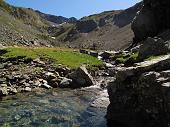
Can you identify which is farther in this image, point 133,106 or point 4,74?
point 4,74

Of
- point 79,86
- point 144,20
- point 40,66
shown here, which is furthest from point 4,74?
point 144,20

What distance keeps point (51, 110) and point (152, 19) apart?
53.1m

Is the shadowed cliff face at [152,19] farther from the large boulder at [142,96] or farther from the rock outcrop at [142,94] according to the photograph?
the large boulder at [142,96]

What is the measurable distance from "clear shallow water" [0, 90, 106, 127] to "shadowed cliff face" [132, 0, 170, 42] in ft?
131

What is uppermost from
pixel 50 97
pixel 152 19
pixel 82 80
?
pixel 152 19

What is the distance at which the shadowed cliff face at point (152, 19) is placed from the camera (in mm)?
72938

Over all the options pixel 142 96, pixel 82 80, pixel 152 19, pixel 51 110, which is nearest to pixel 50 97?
pixel 51 110

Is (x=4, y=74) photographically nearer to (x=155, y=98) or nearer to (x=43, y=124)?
(x=43, y=124)

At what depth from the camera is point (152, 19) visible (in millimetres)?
79125

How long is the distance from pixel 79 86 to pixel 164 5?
37644mm

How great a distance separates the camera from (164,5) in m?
72.4

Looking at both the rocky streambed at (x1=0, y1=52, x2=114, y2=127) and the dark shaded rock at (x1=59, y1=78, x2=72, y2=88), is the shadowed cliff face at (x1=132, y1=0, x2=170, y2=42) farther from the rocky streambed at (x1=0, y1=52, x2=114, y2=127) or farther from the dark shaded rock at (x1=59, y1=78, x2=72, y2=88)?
the dark shaded rock at (x1=59, y1=78, x2=72, y2=88)

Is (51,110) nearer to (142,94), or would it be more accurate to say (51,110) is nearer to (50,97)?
(50,97)

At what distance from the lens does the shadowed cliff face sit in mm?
72938
